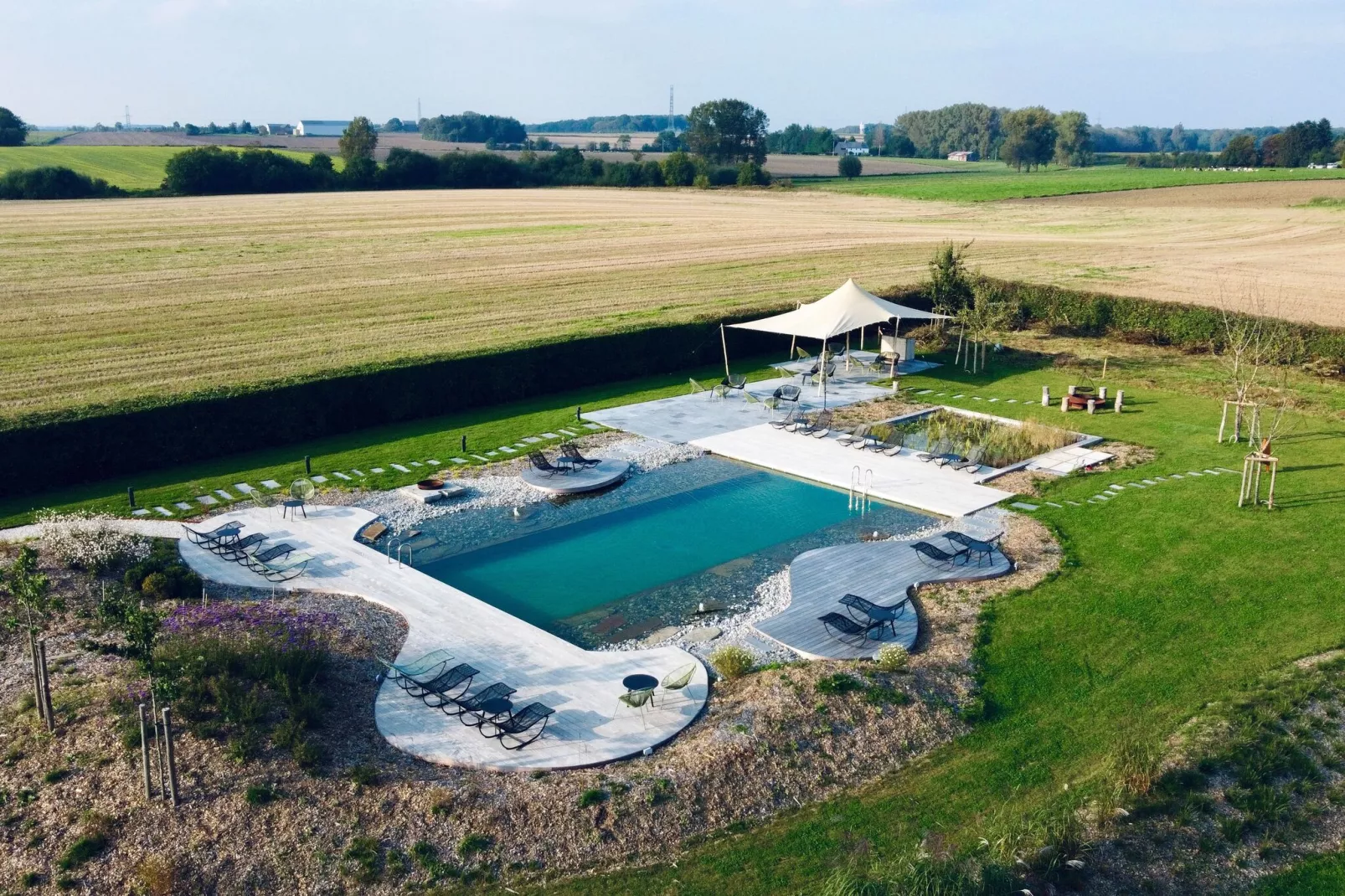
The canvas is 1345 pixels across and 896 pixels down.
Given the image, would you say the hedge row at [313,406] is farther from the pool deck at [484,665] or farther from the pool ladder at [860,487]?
the pool ladder at [860,487]

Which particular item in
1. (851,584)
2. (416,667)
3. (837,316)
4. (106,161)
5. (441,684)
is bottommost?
(851,584)

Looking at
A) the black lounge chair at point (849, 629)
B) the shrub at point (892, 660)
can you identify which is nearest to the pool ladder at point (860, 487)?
A: the black lounge chair at point (849, 629)

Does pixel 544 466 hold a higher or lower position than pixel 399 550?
higher

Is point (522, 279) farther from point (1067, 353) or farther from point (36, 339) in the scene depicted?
point (1067, 353)

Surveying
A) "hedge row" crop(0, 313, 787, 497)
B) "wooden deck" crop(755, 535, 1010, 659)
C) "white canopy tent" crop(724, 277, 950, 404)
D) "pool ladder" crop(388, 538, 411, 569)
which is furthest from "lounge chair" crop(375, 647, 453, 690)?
"white canopy tent" crop(724, 277, 950, 404)

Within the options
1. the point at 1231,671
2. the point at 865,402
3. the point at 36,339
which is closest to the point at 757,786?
the point at 1231,671

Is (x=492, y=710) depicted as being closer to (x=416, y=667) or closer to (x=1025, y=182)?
(x=416, y=667)

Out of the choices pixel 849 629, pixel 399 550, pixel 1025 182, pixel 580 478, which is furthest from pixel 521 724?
pixel 1025 182

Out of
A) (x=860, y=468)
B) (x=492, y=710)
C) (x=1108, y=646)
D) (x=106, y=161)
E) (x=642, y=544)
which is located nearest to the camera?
(x=492, y=710)
